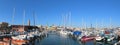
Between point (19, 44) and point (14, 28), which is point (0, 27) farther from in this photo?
point (19, 44)

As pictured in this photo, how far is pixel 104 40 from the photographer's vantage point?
214ft

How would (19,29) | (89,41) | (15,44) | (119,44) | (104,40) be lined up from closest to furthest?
(15,44) → (119,44) → (104,40) → (89,41) → (19,29)

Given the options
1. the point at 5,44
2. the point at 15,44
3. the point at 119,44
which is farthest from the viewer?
the point at 119,44

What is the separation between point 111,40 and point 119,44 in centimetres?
2376

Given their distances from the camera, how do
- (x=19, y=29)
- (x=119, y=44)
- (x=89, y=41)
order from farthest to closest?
1. (x=19, y=29)
2. (x=89, y=41)
3. (x=119, y=44)

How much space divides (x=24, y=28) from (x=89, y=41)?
4253 cm

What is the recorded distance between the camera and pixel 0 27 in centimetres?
10712

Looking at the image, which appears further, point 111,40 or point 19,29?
point 19,29

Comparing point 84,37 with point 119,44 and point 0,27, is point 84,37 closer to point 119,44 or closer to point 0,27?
point 119,44

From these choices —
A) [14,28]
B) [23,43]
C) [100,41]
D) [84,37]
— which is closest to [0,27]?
[14,28]

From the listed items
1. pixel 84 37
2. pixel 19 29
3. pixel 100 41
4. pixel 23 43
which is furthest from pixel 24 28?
pixel 23 43

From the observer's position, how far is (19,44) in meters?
42.2

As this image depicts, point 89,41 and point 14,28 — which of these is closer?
point 89,41

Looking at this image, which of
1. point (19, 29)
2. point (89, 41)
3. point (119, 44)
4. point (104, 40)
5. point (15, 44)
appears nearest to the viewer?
point (15, 44)
